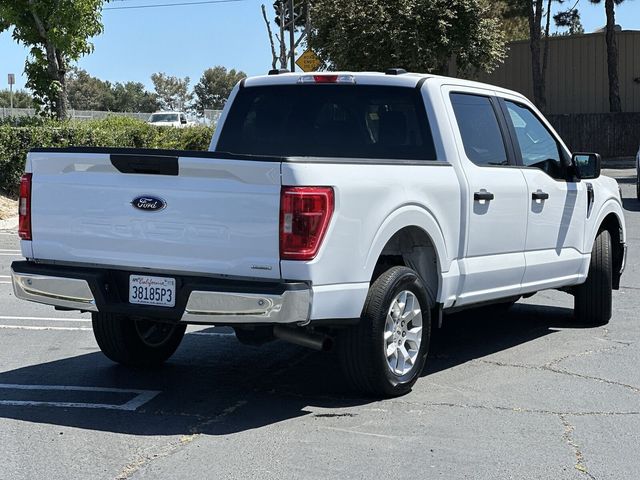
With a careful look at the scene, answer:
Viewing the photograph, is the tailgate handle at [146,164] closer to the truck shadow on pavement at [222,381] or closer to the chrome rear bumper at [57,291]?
the chrome rear bumper at [57,291]

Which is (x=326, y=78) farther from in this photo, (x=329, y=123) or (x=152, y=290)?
(x=152, y=290)

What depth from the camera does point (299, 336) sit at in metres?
6.27

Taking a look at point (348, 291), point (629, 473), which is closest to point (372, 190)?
point (348, 291)

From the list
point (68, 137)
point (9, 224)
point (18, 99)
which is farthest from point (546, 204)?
point (18, 99)

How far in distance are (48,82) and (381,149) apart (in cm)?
1717

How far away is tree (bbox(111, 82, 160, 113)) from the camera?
115 m

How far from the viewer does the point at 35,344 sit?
842cm

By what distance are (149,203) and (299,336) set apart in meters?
1.18

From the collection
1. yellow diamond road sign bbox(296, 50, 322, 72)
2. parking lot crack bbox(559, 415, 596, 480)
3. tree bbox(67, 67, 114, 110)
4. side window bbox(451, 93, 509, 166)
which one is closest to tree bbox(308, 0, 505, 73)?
yellow diamond road sign bbox(296, 50, 322, 72)

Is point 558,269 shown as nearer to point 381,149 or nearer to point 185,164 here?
point 381,149

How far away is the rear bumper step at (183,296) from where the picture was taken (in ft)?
19.0

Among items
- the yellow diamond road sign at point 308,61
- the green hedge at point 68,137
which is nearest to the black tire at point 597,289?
the green hedge at point 68,137

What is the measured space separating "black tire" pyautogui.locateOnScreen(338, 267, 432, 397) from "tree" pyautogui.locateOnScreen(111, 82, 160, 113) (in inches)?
4371

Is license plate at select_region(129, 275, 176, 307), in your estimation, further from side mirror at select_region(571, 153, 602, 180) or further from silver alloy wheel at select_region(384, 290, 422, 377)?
side mirror at select_region(571, 153, 602, 180)
